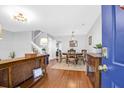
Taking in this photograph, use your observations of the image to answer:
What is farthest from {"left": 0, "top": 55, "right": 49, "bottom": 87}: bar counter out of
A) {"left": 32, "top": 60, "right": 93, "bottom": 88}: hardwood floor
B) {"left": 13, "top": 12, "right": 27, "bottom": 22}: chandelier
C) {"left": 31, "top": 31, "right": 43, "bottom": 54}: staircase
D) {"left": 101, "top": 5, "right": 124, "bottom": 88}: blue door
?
{"left": 31, "top": 31, "right": 43, "bottom": 54}: staircase

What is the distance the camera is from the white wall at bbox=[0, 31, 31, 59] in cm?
787

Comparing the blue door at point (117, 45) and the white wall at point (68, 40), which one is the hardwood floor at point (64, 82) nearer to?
the blue door at point (117, 45)

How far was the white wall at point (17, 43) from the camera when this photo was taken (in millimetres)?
7874

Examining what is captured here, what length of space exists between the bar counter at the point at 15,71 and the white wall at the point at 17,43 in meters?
3.94

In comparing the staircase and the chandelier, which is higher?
the chandelier

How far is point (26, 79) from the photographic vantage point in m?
3.62

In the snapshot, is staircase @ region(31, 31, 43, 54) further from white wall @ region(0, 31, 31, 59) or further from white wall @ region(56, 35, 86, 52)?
white wall @ region(56, 35, 86, 52)

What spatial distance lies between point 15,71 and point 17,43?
18.9ft

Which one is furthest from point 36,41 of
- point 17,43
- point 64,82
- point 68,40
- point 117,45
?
point 117,45

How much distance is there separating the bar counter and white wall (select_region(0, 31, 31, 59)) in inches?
155

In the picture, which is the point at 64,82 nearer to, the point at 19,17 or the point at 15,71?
the point at 15,71

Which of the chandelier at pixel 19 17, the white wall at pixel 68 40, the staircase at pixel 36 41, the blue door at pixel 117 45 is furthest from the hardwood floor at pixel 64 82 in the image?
the white wall at pixel 68 40
